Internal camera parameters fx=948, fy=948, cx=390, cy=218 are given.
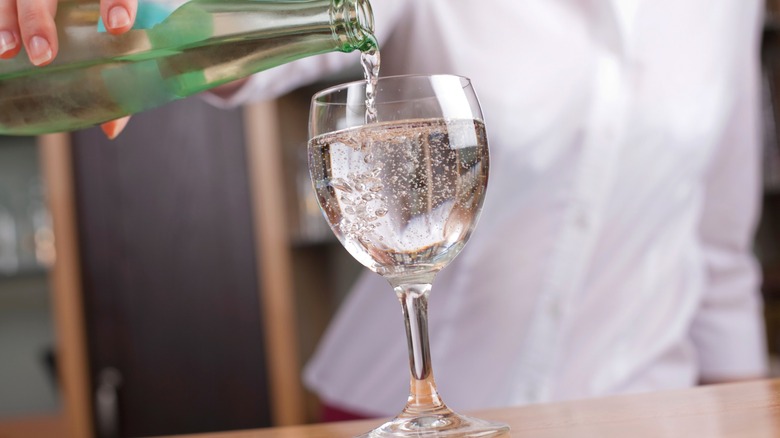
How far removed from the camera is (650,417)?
1.69 ft

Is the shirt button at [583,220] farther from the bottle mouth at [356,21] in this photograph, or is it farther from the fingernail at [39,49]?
the fingernail at [39,49]

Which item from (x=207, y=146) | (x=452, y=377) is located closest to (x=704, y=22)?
(x=452, y=377)

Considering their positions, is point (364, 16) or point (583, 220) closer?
point (364, 16)

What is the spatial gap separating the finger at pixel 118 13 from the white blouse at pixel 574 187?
0.54 meters

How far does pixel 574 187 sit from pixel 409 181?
0.68 metres

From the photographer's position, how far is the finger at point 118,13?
594mm

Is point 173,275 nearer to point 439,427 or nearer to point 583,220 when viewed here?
point 583,220

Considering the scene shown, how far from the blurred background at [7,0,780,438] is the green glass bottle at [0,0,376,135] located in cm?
163

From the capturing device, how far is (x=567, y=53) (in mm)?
1242

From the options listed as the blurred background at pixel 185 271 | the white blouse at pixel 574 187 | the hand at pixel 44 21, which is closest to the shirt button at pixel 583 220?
the white blouse at pixel 574 187

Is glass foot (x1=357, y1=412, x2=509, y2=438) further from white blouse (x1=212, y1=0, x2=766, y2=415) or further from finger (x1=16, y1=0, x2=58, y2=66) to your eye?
white blouse (x1=212, y1=0, x2=766, y2=415)

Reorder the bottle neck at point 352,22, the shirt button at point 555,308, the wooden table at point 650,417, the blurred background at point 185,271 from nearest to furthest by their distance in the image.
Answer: the wooden table at point 650,417 < the bottle neck at point 352,22 < the shirt button at point 555,308 < the blurred background at point 185,271

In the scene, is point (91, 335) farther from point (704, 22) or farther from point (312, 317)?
point (704, 22)


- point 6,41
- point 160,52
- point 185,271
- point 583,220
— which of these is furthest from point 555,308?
point 185,271
